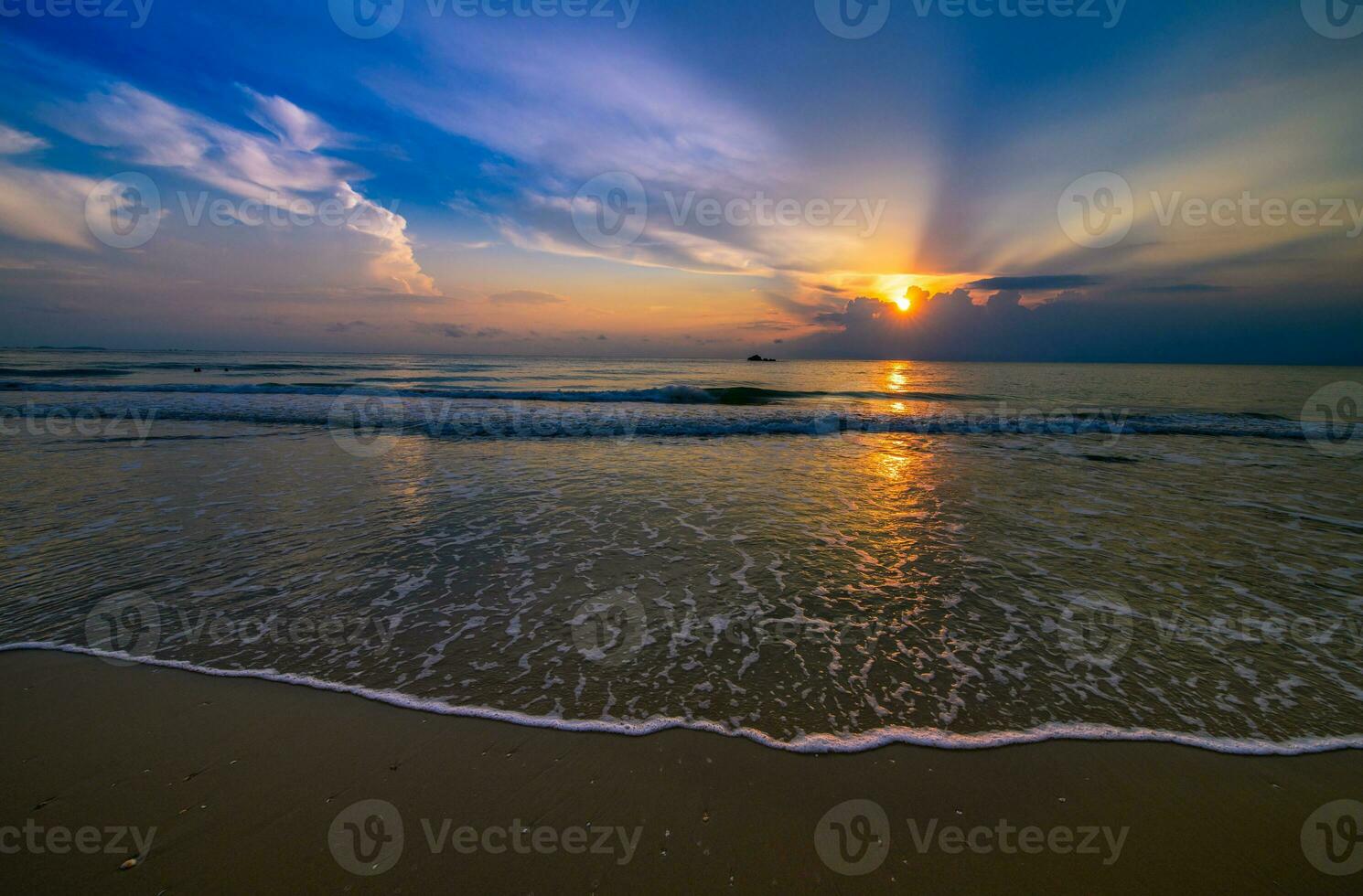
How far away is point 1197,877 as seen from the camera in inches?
99.0

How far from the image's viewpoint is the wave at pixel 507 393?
96.7 ft

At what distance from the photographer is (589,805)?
2.91 m

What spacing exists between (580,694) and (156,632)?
3.94 meters

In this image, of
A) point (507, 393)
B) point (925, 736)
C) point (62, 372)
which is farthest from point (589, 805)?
point (62, 372)

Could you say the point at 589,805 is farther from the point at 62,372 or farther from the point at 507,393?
the point at 62,372

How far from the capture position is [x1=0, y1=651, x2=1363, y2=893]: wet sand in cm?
250

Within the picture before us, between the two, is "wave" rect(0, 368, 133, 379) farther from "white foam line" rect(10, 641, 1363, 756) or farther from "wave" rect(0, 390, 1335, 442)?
"white foam line" rect(10, 641, 1363, 756)

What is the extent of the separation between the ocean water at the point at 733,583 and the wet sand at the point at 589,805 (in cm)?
26

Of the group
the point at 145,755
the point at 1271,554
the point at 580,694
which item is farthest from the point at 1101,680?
the point at 145,755

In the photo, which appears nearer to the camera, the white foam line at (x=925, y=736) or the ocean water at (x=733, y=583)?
the white foam line at (x=925, y=736)

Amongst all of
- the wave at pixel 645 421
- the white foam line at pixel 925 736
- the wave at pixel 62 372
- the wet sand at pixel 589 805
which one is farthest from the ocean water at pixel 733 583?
the wave at pixel 62 372

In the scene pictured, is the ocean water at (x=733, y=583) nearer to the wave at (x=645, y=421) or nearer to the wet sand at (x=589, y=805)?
the wet sand at (x=589, y=805)

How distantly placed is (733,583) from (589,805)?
9.84 feet

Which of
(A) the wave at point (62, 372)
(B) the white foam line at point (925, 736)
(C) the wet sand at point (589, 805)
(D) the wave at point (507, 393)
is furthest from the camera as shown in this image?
(A) the wave at point (62, 372)
